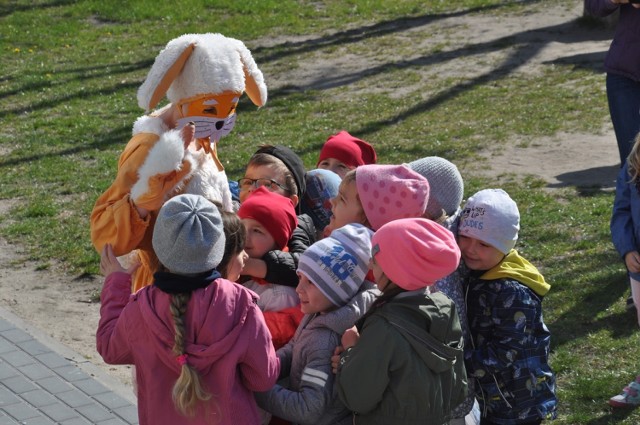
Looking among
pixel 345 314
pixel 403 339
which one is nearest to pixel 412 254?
pixel 403 339

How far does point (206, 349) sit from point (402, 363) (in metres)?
0.66

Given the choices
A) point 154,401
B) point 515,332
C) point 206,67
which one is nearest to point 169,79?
point 206,67

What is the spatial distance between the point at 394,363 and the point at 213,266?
69cm

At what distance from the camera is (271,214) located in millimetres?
4281

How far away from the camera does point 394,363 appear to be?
3516mm

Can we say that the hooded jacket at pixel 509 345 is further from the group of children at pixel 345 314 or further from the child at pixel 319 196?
the child at pixel 319 196

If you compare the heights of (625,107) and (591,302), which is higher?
(625,107)

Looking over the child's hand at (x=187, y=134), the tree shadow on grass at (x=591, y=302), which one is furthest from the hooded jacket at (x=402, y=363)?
the tree shadow on grass at (x=591, y=302)

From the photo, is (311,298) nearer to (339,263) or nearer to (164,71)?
(339,263)

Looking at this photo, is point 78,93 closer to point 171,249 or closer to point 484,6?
point 484,6

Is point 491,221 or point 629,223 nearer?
point 491,221

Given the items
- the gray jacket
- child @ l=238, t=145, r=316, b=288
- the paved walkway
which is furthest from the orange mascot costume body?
the paved walkway

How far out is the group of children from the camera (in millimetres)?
3539

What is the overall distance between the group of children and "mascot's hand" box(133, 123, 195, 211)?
231 millimetres
